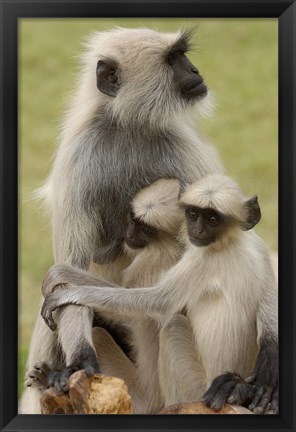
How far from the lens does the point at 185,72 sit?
6.22m

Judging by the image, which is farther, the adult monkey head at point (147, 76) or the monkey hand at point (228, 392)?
the adult monkey head at point (147, 76)

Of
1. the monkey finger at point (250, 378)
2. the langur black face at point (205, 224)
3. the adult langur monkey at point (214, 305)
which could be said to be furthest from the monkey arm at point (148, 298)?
the monkey finger at point (250, 378)

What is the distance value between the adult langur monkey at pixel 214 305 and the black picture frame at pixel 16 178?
0.17m

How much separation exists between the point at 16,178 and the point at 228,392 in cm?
157

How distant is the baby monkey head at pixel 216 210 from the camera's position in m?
5.56

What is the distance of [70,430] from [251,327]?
113cm

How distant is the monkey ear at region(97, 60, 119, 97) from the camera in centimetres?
612

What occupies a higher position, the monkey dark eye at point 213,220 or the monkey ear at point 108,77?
the monkey ear at point 108,77

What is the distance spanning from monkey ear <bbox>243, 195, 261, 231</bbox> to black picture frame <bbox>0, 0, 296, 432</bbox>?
134mm

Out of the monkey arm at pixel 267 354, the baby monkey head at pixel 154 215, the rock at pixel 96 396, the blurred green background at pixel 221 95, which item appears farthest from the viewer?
the blurred green background at pixel 221 95

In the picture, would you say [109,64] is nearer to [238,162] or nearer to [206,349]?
[206,349]

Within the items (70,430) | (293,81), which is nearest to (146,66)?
(293,81)

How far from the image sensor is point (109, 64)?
612cm

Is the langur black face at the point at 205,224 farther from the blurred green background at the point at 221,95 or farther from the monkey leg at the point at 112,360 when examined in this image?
the blurred green background at the point at 221,95
